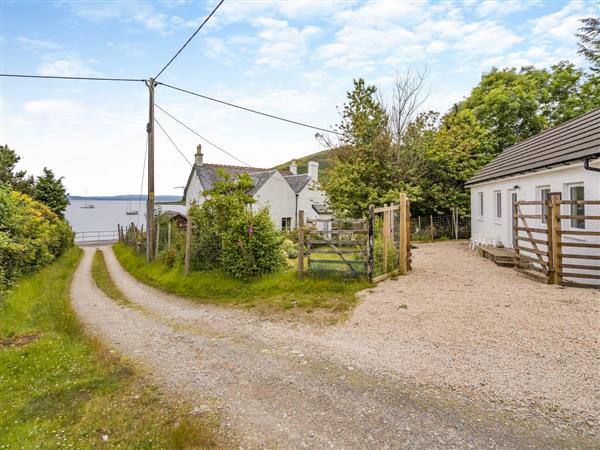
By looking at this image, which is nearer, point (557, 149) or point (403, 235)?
point (557, 149)

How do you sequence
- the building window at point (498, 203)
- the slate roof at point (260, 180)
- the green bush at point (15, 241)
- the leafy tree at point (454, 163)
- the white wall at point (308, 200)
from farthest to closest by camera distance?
the white wall at point (308, 200)
the slate roof at point (260, 180)
the leafy tree at point (454, 163)
the building window at point (498, 203)
the green bush at point (15, 241)

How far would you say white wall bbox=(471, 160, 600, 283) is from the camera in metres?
9.60

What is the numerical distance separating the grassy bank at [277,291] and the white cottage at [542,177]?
6.89m

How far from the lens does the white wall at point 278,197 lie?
28.8 m

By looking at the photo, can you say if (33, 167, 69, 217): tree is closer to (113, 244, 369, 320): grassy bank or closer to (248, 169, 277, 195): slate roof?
(248, 169, 277, 195): slate roof

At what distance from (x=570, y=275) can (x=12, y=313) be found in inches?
564

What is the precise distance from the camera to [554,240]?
933 cm

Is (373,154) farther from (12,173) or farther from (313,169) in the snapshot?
(12,173)

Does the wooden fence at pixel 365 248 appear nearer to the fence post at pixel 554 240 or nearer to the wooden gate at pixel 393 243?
the wooden gate at pixel 393 243

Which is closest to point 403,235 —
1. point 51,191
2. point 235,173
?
point 235,173

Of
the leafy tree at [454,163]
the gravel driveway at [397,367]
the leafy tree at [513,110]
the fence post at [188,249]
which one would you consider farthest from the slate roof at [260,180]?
the gravel driveway at [397,367]

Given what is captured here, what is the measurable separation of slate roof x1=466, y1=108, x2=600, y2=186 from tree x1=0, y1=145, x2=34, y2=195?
96.5ft

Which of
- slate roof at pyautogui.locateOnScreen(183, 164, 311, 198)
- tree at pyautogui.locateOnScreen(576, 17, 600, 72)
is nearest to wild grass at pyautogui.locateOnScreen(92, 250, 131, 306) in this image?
slate roof at pyautogui.locateOnScreen(183, 164, 311, 198)

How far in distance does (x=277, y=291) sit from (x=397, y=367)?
5252mm
